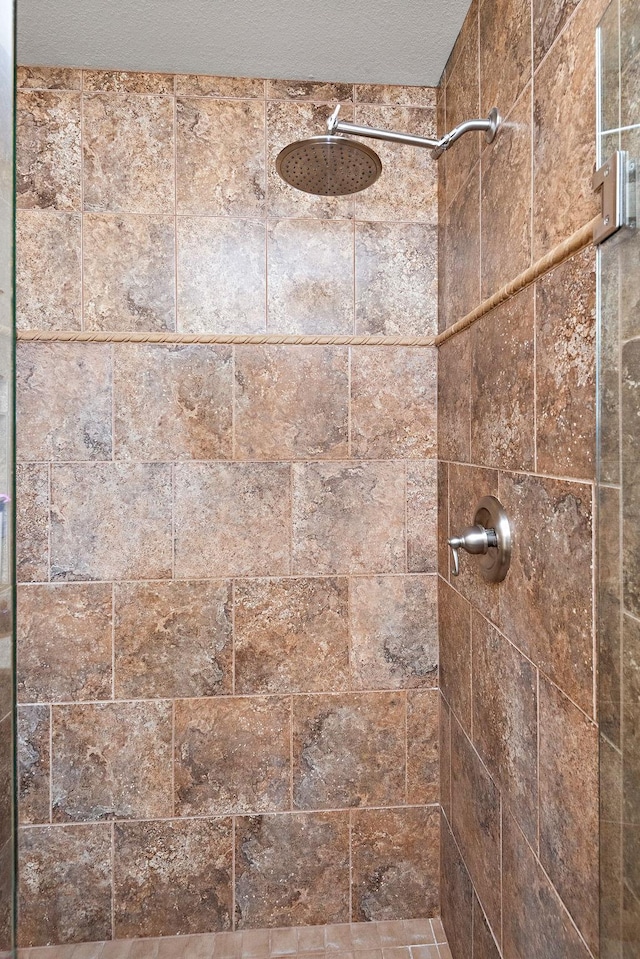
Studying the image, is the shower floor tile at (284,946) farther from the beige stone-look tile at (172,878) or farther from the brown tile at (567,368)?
the brown tile at (567,368)

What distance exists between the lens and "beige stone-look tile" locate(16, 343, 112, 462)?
149 centimetres

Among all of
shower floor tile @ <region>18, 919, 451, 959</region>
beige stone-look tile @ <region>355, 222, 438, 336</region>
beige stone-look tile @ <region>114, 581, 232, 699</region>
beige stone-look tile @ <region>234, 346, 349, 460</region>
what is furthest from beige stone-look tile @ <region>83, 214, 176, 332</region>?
shower floor tile @ <region>18, 919, 451, 959</region>

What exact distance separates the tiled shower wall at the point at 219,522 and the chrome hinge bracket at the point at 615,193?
0.87 m

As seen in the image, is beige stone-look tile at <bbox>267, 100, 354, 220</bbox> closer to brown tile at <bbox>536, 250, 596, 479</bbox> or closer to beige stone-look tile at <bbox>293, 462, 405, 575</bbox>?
beige stone-look tile at <bbox>293, 462, 405, 575</bbox>

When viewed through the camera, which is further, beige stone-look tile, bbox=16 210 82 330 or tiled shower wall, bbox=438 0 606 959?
beige stone-look tile, bbox=16 210 82 330

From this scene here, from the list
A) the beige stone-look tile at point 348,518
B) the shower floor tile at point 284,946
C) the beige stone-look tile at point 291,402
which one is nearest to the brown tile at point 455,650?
the beige stone-look tile at point 348,518

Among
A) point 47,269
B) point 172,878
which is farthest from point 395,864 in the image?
point 47,269

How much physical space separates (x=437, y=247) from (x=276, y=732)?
4.67 feet

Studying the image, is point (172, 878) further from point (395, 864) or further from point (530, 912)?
point (530, 912)

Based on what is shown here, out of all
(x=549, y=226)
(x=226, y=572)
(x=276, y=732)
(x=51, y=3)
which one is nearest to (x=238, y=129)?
(x=51, y=3)

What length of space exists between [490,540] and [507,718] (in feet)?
1.11

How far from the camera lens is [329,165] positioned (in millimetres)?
1155

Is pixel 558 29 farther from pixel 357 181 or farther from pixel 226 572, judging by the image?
pixel 226 572

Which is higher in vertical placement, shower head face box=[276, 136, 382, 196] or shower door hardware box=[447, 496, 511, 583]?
shower head face box=[276, 136, 382, 196]
